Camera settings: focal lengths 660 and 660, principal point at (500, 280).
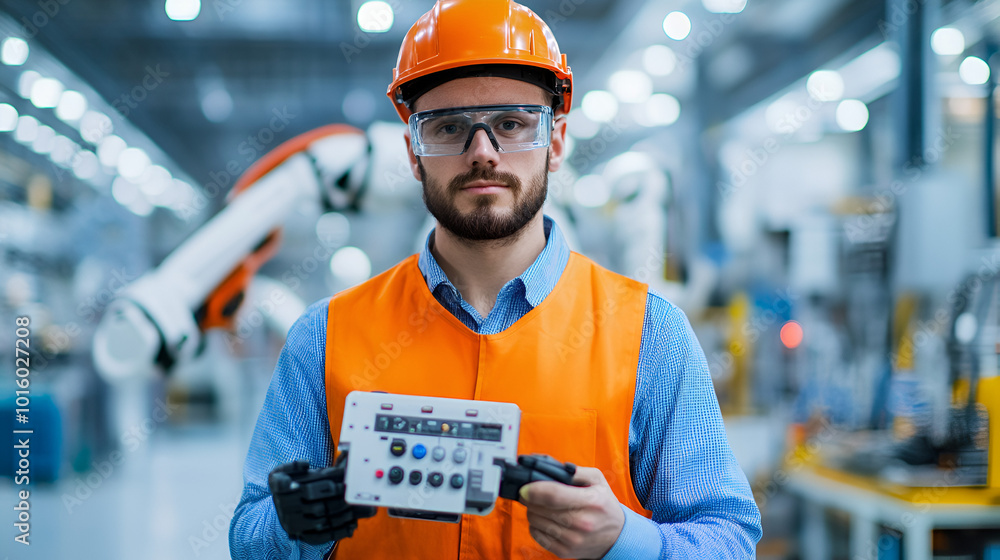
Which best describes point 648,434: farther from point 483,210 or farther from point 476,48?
point 476,48

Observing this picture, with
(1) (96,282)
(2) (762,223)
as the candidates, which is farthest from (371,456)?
(1) (96,282)

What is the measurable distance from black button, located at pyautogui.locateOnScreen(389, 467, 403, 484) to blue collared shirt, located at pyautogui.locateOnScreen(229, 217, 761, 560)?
31 centimetres

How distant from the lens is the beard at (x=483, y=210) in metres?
1.47

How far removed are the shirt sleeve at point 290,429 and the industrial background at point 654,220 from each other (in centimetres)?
228

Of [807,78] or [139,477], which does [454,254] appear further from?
[139,477]

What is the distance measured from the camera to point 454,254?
1589 mm

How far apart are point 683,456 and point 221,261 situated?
296 centimetres

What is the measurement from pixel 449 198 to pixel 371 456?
0.58 m

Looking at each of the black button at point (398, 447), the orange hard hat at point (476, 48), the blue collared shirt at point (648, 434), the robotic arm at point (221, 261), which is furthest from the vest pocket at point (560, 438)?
the robotic arm at point (221, 261)

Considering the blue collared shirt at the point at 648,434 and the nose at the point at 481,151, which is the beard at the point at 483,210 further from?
the blue collared shirt at the point at 648,434

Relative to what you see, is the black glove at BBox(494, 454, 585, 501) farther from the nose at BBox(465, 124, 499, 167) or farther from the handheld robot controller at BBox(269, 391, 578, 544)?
the nose at BBox(465, 124, 499, 167)

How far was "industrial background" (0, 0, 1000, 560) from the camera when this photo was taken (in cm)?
359

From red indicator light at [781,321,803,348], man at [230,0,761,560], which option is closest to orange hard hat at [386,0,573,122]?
man at [230,0,761,560]

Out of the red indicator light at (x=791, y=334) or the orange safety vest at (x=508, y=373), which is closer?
the orange safety vest at (x=508, y=373)
